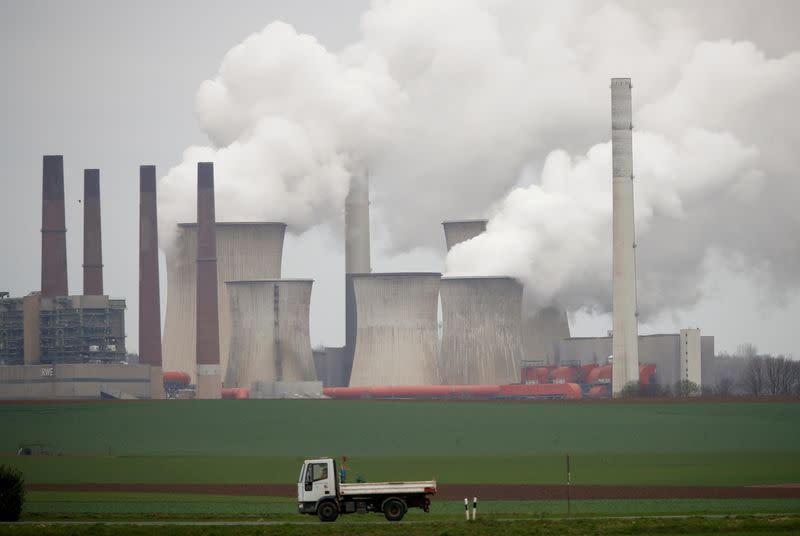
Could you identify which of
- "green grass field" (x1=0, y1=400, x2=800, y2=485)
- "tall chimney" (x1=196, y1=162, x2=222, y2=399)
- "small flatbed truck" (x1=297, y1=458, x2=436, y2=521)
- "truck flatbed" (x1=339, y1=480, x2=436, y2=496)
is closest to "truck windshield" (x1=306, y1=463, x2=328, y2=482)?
"small flatbed truck" (x1=297, y1=458, x2=436, y2=521)

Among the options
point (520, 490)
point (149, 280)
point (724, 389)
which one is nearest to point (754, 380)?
point (724, 389)

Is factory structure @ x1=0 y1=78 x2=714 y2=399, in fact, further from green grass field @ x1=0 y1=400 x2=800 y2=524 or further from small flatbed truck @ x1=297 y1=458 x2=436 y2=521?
small flatbed truck @ x1=297 y1=458 x2=436 y2=521

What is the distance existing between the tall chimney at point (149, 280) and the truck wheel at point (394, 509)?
54118mm

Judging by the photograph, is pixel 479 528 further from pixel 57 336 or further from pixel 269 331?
pixel 57 336

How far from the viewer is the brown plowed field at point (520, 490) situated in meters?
36.6

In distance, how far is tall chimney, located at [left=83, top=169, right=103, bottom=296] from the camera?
84.2 m

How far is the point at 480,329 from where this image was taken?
79.9 meters

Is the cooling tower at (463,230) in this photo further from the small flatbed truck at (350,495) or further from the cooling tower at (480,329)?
the small flatbed truck at (350,495)

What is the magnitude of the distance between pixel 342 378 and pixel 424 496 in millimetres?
66715

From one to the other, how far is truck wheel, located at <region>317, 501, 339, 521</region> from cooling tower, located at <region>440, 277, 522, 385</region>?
1962 inches

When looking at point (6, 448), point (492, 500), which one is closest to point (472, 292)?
point (6, 448)

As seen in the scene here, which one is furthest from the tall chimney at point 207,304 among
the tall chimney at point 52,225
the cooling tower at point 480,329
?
the cooling tower at point 480,329

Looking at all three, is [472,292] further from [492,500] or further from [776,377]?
[492,500]

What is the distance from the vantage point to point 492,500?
1419 inches
